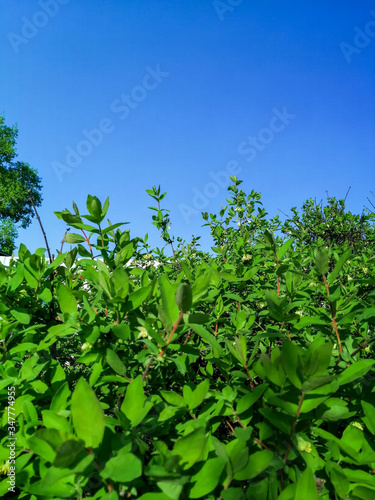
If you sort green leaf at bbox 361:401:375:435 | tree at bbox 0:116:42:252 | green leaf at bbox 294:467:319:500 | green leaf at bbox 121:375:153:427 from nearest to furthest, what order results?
1. green leaf at bbox 294:467:319:500
2. green leaf at bbox 121:375:153:427
3. green leaf at bbox 361:401:375:435
4. tree at bbox 0:116:42:252

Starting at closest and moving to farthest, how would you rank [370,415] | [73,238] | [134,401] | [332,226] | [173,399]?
[134,401], [370,415], [173,399], [73,238], [332,226]

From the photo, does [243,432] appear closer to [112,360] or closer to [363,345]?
[112,360]

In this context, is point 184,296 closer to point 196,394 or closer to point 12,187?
point 196,394

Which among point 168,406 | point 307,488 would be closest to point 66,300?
point 168,406

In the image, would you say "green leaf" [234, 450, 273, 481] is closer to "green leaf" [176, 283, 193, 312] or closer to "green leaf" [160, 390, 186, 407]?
"green leaf" [160, 390, 186, 407]

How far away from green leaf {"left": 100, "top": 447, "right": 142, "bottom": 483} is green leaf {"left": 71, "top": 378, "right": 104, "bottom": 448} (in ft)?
0.18

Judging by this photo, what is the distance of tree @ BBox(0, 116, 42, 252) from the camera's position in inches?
1436

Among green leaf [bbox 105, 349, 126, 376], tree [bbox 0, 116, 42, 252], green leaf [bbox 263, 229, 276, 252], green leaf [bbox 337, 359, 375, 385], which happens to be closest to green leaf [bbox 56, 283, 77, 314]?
green leaf [bbox 105, 349, 126, 376]

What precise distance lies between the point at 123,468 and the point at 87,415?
136 millimetres

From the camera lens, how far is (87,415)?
841mm

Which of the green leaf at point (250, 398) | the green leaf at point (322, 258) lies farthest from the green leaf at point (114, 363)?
the green leaf at point (322, 258)

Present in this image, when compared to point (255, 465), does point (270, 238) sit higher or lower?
higher

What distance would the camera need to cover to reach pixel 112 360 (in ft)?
4.03

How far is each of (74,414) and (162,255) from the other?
12.4ft
